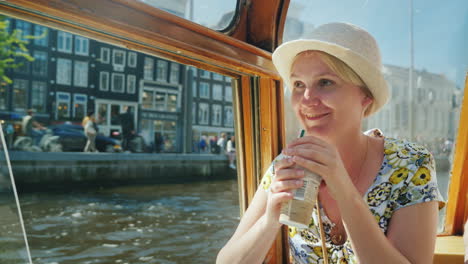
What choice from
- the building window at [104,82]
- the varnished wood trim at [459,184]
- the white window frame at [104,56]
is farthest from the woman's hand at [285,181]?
the white window frame at [104,56]

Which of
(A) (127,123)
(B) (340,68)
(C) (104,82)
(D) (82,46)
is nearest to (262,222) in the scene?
(B) (340,68)

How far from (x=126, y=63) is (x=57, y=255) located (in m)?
16.9

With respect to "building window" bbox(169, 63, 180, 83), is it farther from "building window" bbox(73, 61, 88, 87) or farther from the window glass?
the window glass

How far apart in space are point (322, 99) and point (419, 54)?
203cm

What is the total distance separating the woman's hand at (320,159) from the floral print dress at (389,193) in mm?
228

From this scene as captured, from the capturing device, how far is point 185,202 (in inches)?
396

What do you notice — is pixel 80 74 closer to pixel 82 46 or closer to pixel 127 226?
pixel 82 46

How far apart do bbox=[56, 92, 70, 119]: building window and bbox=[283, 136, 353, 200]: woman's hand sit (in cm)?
2091

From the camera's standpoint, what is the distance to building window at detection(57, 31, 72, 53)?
59.0 feet

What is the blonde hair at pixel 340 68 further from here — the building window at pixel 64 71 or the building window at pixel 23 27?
the building window at pixel 64 71

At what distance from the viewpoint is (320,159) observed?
2.81 ft

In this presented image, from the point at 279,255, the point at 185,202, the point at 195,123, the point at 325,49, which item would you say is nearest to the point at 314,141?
the point at 325,49

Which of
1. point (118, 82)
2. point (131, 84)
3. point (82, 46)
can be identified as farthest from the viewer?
point (131, 84)

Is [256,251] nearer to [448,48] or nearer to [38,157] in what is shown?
[448,48]
